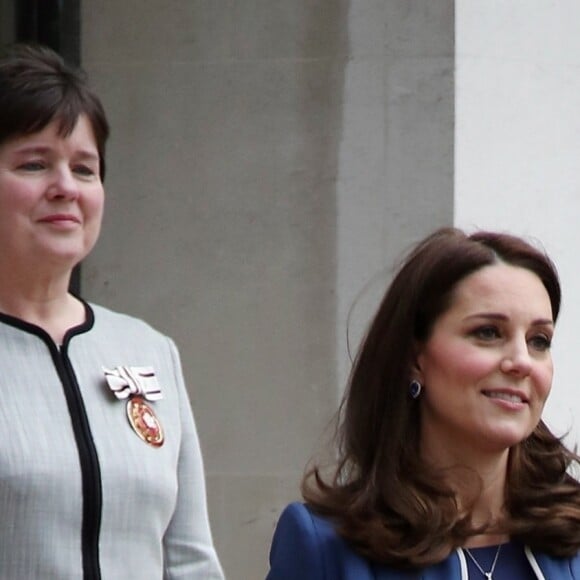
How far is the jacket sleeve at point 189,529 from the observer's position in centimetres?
457

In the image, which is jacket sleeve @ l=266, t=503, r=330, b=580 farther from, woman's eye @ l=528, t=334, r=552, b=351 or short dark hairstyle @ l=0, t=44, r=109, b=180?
short dark hairstyle @ l=0, t=44, r=109, b=180

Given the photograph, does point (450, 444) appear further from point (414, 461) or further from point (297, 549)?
point (297, 549)

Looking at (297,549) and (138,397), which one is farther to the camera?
(138,397)

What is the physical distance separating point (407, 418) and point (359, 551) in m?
0.32

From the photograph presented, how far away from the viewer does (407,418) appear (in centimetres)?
408

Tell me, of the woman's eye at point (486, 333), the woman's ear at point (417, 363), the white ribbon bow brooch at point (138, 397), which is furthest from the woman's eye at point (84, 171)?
the woman's eye at point (486, 333)

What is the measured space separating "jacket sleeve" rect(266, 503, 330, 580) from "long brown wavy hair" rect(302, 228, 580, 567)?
53 mm

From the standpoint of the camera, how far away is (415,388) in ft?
13.4

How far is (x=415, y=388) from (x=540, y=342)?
0.28 meters

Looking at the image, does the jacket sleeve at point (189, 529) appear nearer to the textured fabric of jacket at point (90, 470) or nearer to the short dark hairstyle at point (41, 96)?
the textured fabric of jacket at point (90, 470)

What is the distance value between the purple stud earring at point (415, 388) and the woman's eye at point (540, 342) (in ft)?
0.81

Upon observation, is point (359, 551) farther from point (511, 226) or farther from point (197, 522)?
point (511, 226)

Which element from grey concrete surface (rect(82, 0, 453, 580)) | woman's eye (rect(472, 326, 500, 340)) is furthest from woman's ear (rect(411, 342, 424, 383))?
grey concrete surface (rect(82, 0, 453, 580))

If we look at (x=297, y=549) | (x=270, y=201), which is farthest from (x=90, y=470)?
(x=270, y=201)
